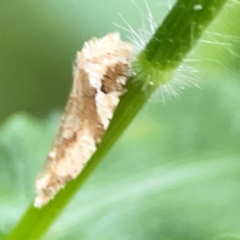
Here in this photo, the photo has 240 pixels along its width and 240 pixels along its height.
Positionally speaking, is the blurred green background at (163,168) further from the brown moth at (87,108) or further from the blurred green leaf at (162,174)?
the brown moth at (87,108)

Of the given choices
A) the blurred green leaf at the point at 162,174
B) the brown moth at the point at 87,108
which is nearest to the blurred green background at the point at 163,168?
the blurred green leaf at the point at 162,174

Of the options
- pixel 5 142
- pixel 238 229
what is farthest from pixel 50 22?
pixel 238 229

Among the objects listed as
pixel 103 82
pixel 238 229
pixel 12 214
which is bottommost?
pixel 238 229

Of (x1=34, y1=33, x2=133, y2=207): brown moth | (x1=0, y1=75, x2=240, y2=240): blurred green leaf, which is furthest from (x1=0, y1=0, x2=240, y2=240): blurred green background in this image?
(x1=34, y1=33, x2=133, y2=207): brown moth

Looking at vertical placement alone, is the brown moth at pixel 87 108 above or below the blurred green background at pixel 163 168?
above

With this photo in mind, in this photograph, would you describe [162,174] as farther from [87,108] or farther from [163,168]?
[87,108]

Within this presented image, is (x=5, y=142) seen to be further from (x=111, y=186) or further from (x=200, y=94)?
(x=200, y=94)

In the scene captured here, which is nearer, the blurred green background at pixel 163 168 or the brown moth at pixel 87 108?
the brown moth at pixel 87 108

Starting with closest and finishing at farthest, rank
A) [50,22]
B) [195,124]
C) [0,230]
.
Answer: [0,230] < [195,124] < [50,22]
